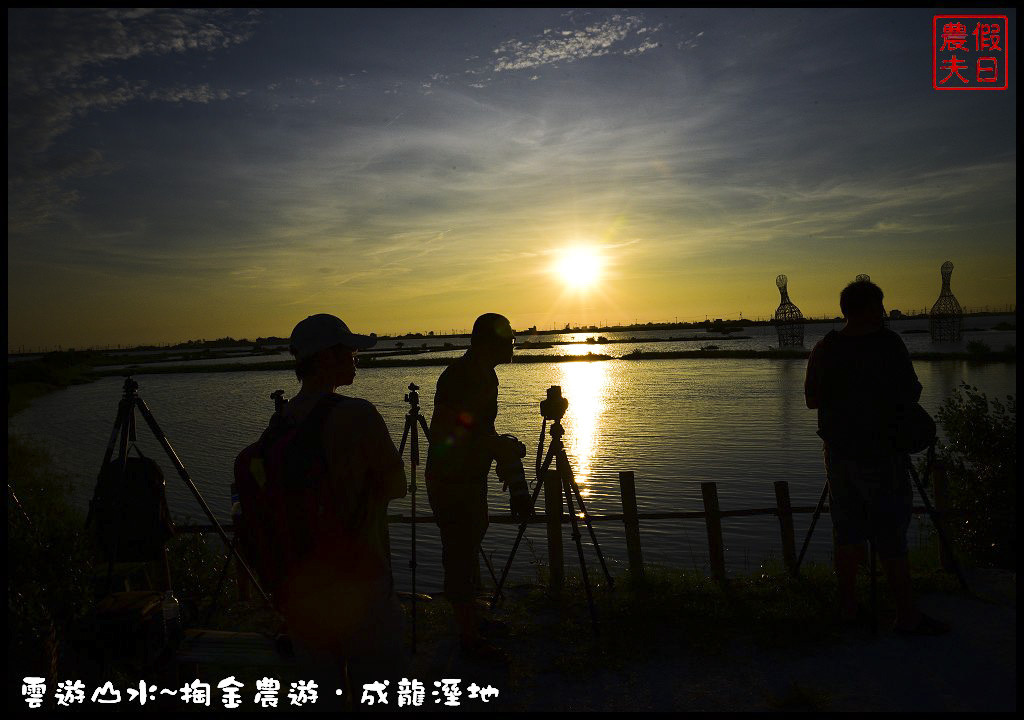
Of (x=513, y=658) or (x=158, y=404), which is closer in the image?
(x=513, y=658)

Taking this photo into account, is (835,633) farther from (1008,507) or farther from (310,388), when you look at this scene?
(310,388)

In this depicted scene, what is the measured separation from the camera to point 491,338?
164 inches

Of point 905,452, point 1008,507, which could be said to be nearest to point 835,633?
point 905,452

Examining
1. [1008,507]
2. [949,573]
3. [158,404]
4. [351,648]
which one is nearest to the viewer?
[351,648]

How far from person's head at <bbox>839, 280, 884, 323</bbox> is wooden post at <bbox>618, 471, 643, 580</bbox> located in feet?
8.15

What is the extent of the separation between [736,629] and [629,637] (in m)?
0.81

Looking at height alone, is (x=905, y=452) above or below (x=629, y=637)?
above

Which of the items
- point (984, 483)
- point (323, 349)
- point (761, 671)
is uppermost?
point (323, 349)

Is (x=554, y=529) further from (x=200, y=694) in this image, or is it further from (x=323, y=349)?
(x=323, y=349)

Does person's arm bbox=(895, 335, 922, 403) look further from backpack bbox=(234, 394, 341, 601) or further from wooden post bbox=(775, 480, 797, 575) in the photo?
backpack bbox=(234, 394, 341, 601)

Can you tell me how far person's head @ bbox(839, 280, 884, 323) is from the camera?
4.44 m

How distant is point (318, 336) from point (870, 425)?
3711 mm

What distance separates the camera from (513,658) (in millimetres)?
4543

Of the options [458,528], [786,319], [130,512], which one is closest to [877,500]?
[458,528]
